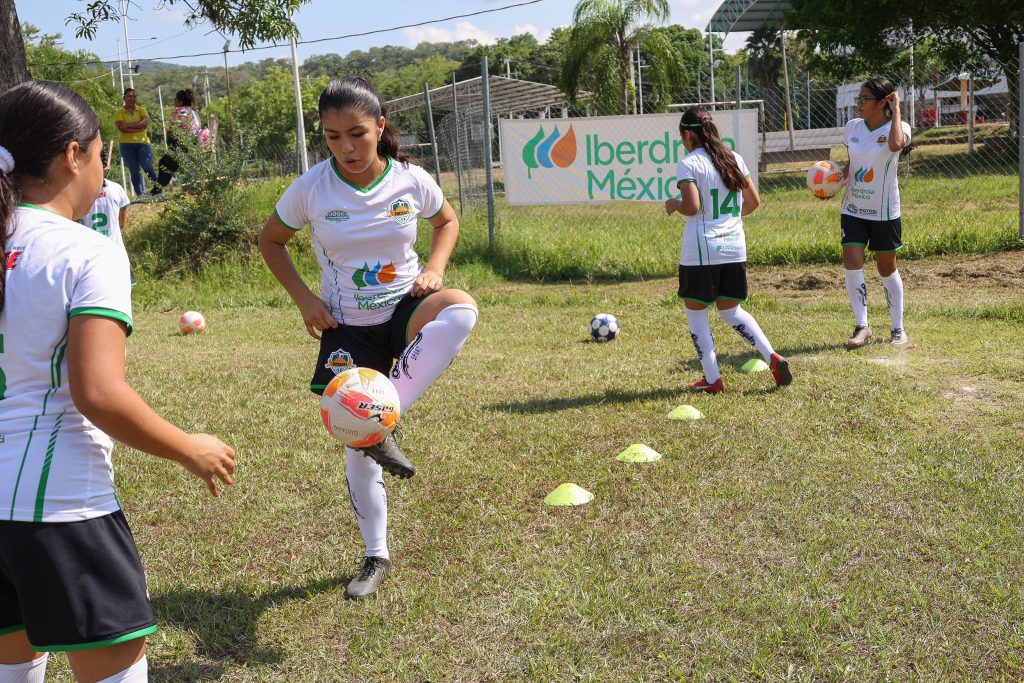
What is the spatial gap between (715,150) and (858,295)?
234 centimetres

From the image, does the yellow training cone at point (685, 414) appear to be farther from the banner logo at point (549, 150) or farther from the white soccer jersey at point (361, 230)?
the banner logo at point (549, 150)

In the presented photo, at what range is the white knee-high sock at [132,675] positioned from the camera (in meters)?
2.25

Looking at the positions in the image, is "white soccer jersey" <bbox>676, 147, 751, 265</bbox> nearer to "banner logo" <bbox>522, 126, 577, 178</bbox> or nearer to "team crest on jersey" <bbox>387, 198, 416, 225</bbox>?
"team crest on jersey" <bbox>387, 198, 416, 225</bbox>

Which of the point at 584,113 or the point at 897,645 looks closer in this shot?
the point at 897,645

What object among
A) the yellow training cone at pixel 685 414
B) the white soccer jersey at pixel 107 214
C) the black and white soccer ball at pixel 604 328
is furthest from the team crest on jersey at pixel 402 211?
the black and white soccer ball at pixel 604 328

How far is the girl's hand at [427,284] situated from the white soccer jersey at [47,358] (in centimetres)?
165

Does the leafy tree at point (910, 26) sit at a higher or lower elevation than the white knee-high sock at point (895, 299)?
higher

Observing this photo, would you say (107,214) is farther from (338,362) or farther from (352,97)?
(352,97)

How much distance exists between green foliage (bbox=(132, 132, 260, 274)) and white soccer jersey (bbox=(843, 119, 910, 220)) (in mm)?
8896

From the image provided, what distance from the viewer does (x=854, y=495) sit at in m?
4.46

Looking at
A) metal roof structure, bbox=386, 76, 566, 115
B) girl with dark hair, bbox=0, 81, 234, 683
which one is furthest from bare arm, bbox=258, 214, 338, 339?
metal roof structure, bbox=386, 76, 566, 115

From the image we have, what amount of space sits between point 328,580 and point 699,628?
1.57m

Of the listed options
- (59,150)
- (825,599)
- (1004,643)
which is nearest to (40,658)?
(59,150)

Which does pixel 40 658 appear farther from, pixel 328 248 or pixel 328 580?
pixel 328 248
